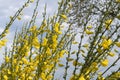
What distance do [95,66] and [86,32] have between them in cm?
35

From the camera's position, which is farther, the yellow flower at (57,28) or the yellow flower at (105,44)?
the yellow flower at (57,28)

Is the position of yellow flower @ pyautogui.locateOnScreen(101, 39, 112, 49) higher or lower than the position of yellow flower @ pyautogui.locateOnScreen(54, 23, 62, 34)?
lower

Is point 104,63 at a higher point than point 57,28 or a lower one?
lower

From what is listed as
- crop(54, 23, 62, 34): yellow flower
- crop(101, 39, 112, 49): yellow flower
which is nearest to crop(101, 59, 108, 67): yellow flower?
crop(101, 39, 112, 49): yellow flower

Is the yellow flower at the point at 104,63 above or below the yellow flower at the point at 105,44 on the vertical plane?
below

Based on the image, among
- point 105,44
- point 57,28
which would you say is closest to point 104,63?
point 105,44

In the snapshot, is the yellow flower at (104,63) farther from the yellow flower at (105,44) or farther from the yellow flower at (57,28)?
the yellow flower at (57,28)

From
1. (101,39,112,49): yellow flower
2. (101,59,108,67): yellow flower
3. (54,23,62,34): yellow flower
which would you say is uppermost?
(54,23,62,34): yellow flower

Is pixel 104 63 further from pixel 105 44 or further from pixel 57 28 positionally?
pixel 57 28

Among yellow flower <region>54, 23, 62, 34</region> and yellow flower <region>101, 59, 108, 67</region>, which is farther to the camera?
yellow flower <region>54, 23, 62, 34</region>

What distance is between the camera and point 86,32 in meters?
2.85

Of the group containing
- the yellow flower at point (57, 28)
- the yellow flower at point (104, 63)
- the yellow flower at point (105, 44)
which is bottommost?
the yellow flower at point (104, 63)

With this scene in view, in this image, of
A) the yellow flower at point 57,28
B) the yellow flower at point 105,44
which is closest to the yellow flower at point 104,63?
the yellow flower at point 105,44

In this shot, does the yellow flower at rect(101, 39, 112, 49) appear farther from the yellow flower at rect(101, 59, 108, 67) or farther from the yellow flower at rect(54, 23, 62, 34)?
the yellow flower at rect(54, 23, 62, 34)
